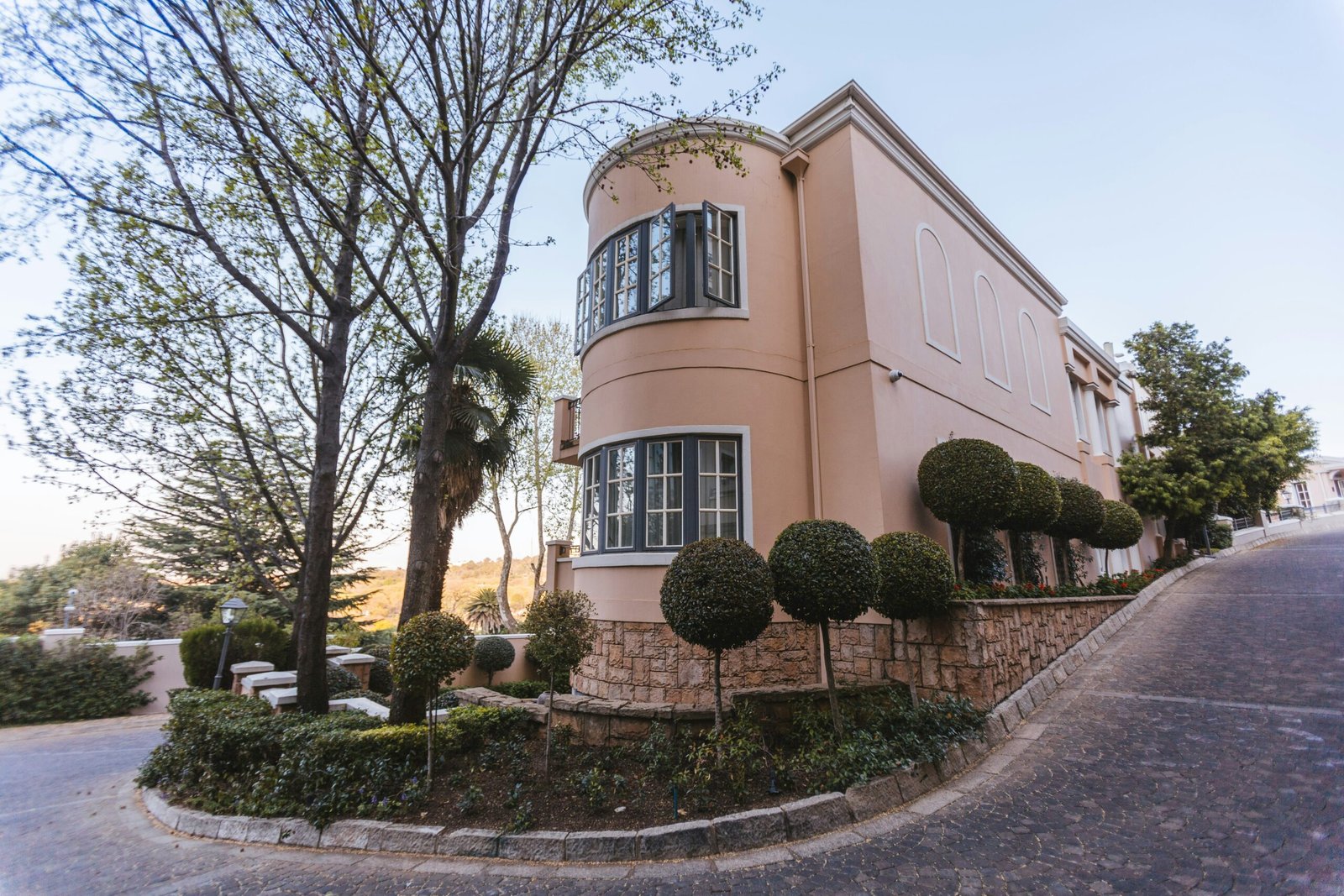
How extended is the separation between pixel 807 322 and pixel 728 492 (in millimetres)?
3109

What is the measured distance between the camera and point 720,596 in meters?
5.29

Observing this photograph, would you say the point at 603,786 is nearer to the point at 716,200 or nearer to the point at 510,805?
the point at 510,805

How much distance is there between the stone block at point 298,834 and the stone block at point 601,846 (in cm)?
234

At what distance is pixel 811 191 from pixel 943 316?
3.48m

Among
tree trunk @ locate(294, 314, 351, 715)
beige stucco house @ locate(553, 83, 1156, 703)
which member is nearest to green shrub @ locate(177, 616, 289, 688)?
tree trunk @ locate(294, 314, 351, 715)

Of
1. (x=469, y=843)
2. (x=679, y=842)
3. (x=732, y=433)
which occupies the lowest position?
(x=469, y=843)

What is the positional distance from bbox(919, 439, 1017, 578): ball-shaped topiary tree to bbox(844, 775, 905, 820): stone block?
4.24 m

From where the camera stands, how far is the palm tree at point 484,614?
19.4m

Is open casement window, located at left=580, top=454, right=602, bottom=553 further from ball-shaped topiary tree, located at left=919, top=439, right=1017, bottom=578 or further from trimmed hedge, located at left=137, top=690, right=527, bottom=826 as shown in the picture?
ball-shaped topiary tree, located at left=919, top=439, right=1017, bottom=578

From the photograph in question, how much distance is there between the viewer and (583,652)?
5.91m

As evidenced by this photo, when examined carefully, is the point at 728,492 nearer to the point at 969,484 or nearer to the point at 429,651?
the point at 969,484

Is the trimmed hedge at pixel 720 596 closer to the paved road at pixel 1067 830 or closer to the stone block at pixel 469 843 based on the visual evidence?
the paved road at pixel 1067 830

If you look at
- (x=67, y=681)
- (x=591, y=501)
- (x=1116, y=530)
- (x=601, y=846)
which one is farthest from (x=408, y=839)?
(x=1116, y=530)

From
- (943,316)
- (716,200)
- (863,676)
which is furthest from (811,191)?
(863,676)
